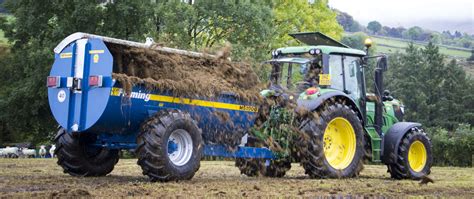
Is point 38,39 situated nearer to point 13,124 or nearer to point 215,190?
point 13,124

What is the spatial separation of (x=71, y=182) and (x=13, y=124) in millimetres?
24918

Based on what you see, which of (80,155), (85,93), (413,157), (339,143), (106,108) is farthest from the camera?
(413,157)

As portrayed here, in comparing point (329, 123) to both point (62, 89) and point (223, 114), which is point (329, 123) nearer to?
point (223, 114)

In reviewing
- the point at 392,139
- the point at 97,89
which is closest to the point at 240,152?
the point at 97,89

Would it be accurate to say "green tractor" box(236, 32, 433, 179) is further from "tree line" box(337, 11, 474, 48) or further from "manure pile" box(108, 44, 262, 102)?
"tree line" box(337, 11, 474, 48)

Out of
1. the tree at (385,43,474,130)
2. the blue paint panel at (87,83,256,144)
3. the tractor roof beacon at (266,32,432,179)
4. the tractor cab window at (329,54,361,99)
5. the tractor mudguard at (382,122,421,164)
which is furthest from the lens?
the tree at (385,43,474,130)

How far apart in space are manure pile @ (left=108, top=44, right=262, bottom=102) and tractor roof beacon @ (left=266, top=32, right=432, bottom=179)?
63.9 inches

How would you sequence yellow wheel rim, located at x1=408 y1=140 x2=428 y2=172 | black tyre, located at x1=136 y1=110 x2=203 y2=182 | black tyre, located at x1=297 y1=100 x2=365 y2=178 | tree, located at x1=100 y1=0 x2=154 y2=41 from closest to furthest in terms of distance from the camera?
black tyre, located at x1=136 y1=110 x2=203 y2=182
black tyre, located at x1=297 y1=100 x2=365 y2=178
yellow wheel rim, located at x1=408 y1=140 x2=428 y2=172
tree, located at x1=100 y1=0 x2=154 y2=41

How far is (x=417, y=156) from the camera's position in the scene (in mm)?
13758

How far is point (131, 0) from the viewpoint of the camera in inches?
1244

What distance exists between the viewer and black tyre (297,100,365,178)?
11.5m

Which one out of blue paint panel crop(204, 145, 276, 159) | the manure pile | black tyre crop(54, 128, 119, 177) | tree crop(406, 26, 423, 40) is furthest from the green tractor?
tree crop(406, 26, 423, 40)

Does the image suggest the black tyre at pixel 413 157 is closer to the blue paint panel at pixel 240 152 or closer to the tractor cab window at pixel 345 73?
the tractor cab window at pixel 345 73

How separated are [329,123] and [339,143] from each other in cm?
67
